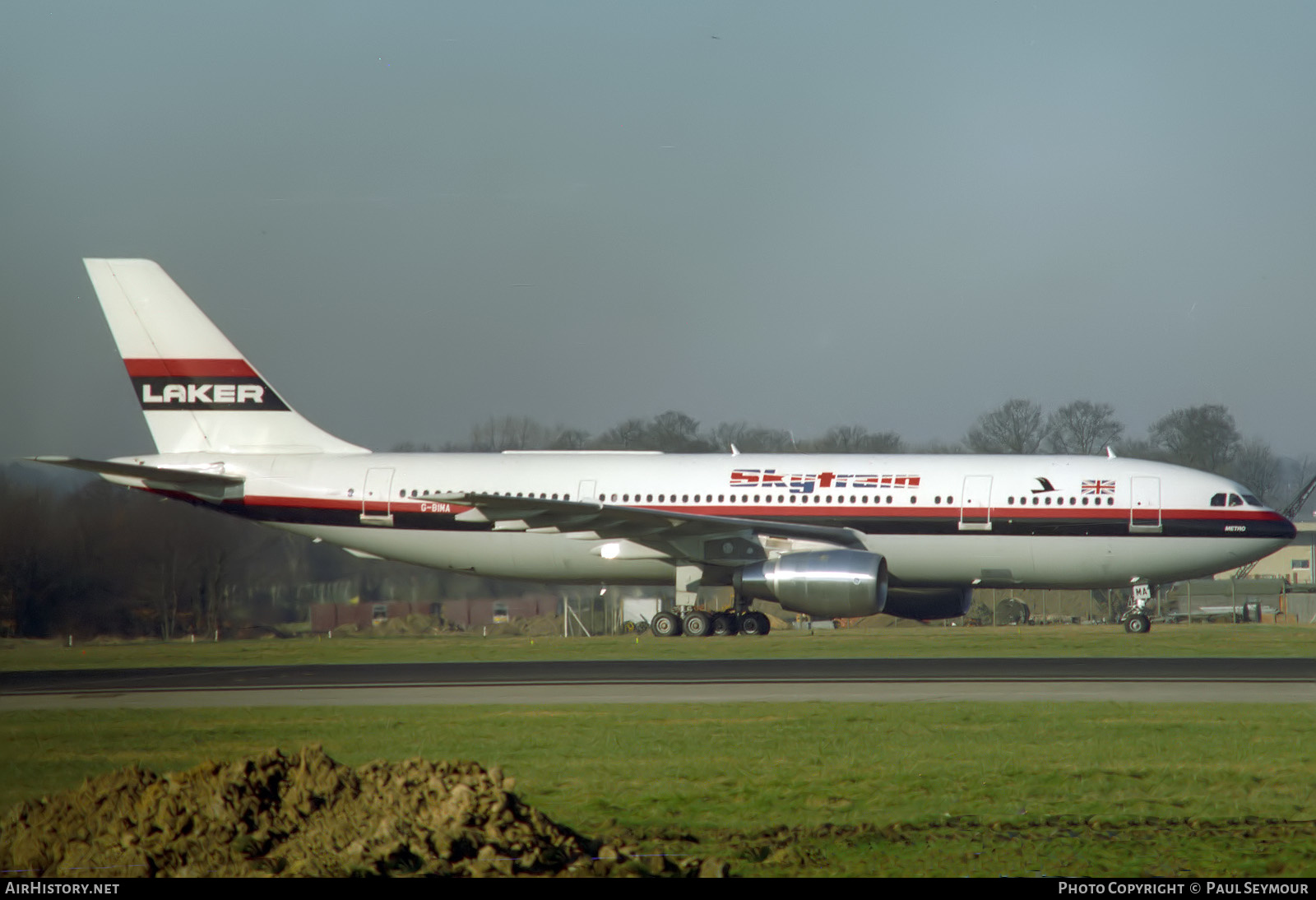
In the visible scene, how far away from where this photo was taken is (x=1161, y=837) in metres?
7.32

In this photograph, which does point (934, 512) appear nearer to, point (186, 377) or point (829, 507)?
point (829, 507)

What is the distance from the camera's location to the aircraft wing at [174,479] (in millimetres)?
25375

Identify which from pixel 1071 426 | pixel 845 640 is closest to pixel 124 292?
Answer: pixel 845 640

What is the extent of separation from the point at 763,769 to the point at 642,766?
886mm

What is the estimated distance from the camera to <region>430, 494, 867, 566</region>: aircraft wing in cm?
2364

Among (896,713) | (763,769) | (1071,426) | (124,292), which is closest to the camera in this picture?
(763,769)

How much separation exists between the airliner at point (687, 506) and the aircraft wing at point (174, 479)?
37 millimetres

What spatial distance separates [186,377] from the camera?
27422mm

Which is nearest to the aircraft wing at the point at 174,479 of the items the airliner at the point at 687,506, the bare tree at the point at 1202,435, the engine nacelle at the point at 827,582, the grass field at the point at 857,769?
the airliner at the point at 687,506

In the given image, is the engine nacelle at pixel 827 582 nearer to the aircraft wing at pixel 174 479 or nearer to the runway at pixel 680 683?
the runway at pixel 680 683

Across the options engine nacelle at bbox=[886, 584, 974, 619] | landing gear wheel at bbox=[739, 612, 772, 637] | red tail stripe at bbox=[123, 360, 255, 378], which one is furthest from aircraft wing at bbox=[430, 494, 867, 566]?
red tail stripe at bbox=[123, 360, 255, 378]

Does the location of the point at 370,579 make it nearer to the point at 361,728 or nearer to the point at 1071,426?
the point at 361,728

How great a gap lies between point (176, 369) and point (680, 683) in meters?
15.8
